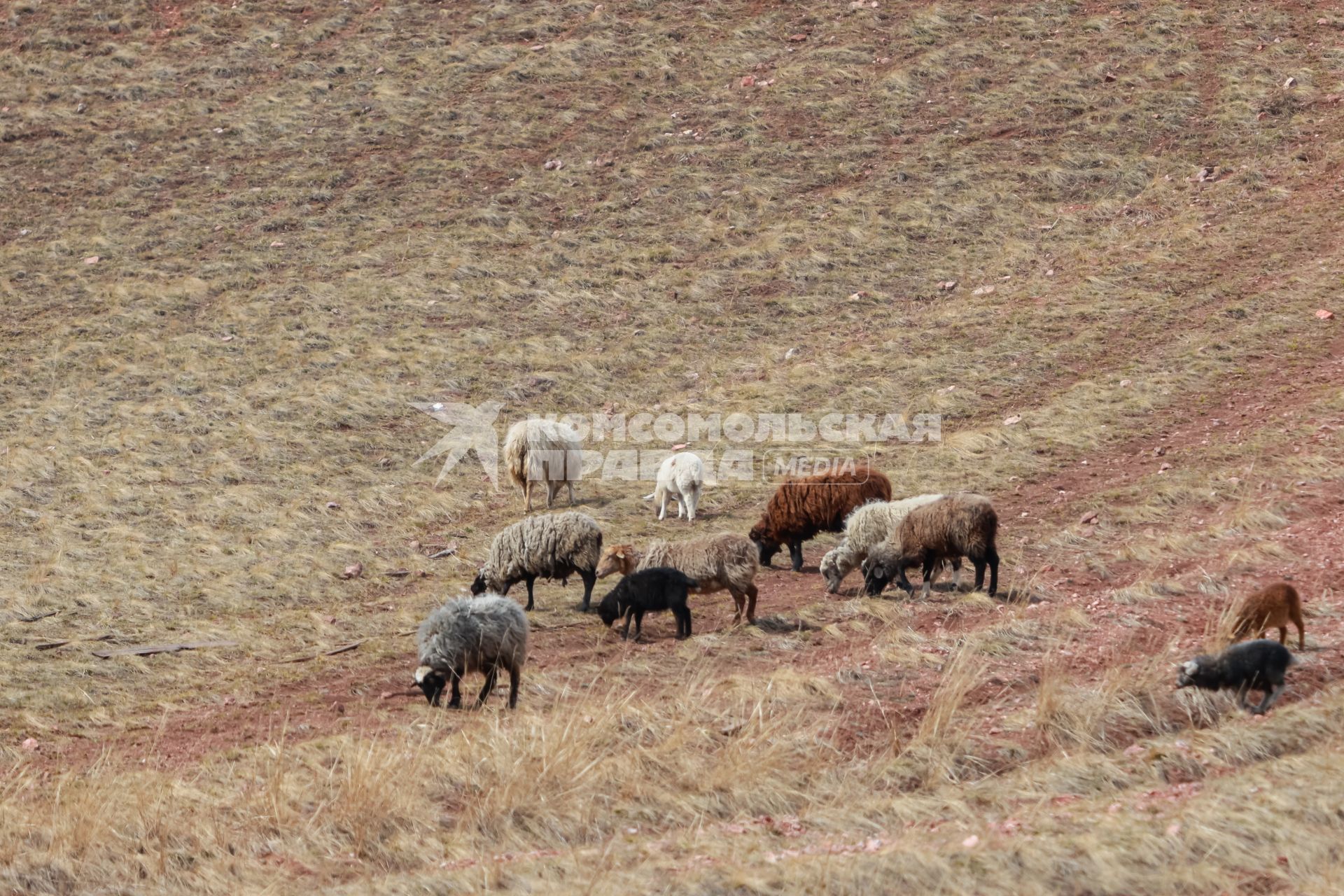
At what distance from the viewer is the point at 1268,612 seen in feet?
30.3

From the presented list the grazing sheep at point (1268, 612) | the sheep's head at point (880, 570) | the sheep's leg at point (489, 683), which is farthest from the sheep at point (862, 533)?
the sheep's leg at point (489, 683)

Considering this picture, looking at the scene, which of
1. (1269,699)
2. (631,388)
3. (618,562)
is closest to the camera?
(1269,699)

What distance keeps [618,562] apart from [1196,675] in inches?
267

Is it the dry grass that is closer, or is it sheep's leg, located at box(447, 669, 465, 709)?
the dry grass

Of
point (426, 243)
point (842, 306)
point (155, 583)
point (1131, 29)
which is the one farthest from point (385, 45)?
point (155, 583)

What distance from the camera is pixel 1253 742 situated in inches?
315

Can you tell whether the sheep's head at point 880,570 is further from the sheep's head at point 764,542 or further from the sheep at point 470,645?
the sheep at point 470,645

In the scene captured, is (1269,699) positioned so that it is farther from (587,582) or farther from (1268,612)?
(587,582)

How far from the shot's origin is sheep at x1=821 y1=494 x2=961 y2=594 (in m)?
13.3

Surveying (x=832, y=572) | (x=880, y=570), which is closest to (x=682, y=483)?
(x=832, y=572)

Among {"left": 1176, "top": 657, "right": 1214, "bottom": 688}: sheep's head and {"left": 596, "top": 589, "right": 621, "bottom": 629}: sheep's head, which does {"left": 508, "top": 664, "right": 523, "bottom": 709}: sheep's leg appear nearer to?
{"left": 596, "top": 589, "right": 621, "bottom": 629}: sheep's head

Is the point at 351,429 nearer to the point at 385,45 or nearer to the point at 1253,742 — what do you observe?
the point at 1253,742

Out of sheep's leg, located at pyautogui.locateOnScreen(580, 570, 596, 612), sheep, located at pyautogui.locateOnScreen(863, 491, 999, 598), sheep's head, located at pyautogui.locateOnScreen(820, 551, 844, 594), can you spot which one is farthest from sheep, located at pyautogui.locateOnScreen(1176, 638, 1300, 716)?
sheep's leg, located at pyautogui.locateOnScreen(580, 570, 596, 612)

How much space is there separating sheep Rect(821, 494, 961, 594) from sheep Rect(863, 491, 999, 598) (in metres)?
0.21
